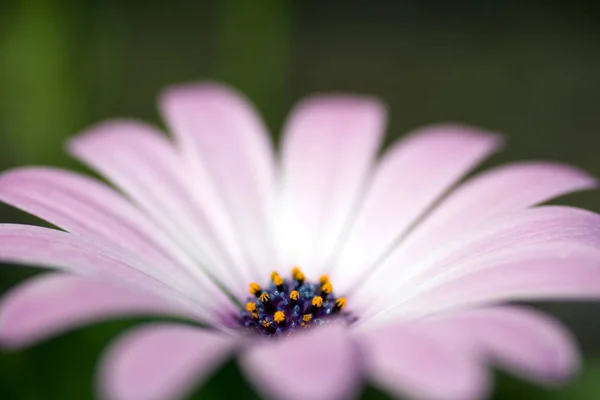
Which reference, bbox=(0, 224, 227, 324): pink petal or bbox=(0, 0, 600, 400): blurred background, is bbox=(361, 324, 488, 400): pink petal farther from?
bbox=(0, 0, 600, 400): blurred background

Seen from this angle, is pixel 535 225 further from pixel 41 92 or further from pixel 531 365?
pixel 41 92

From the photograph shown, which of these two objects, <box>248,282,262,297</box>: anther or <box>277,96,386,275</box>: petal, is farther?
<box>277,96,386,275</box>: petal

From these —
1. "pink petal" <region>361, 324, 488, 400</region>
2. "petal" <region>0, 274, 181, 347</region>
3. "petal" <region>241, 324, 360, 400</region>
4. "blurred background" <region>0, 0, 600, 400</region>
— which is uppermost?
"petal" <region>0, 274, 181, 347</region>

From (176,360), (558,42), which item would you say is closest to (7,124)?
(176,360)

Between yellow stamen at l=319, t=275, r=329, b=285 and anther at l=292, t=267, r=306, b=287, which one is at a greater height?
anther at l=292, t=267, r=306, b=287

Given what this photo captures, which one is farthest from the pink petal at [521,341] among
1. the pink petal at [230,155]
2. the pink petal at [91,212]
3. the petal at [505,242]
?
the pink petal at [230,155]

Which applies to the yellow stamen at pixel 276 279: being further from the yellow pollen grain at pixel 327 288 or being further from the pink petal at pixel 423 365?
the pink petal at pixel 423 365

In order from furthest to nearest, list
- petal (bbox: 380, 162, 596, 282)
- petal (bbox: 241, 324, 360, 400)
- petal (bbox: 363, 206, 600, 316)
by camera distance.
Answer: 1. petal (bbox: 380, 162, 596, 282)
2. petal (bbox: 363, 206, 600, 316)
3. petal (bbox: 241, 324, 360, 400)

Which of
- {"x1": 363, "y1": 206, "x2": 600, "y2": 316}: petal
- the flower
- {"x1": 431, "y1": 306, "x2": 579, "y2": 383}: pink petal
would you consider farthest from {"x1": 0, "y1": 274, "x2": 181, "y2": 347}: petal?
{"x1": 363, "y1": 206, "x2": 600, "y2": 316}: petal
